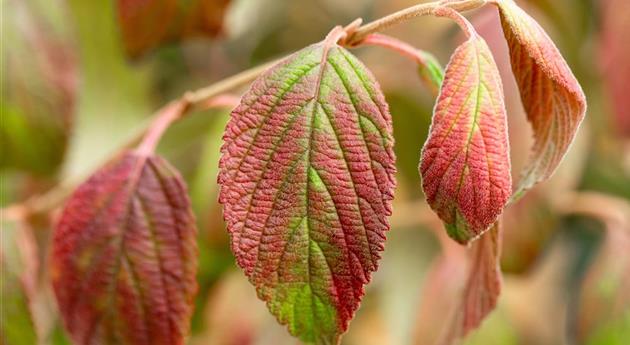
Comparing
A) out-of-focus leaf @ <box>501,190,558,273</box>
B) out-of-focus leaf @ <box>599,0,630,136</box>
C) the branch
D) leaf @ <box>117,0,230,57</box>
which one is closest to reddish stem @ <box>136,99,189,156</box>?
the branch

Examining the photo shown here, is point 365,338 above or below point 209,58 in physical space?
below

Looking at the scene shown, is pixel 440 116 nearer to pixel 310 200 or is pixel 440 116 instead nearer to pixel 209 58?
pixel 310 200

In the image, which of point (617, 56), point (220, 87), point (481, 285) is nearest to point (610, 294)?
point (617, 56)

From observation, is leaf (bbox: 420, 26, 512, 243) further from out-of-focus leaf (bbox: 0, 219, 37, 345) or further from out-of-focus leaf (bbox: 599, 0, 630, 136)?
out-of-focus leaf (bbox: 599, 0, 630, 136)

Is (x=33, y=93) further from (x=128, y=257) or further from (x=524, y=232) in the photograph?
(x=524, y=232)

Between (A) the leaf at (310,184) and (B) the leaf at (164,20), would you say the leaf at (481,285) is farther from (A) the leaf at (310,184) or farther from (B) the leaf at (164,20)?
(B) the leaf at (164,20)

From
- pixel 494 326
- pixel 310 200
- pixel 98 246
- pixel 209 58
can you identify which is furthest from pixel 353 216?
pixel 209 58

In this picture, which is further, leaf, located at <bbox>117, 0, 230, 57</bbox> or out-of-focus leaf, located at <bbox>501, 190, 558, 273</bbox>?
out-of-focus leaf, located at <bbox>501, 190, 558, 273</bbox>
